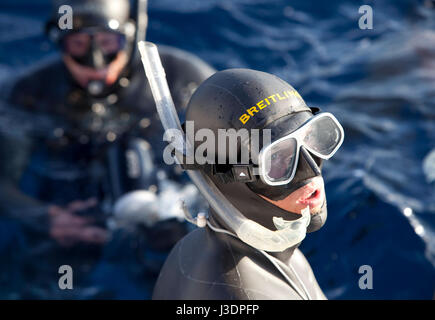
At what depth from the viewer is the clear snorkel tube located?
228 centimetres

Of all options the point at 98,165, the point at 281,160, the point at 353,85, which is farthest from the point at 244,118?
the point at 353,85

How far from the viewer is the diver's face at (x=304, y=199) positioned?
7.46 ft

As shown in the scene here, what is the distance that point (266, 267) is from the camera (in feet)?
A: 7.88

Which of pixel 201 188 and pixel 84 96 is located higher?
pixel 84 96

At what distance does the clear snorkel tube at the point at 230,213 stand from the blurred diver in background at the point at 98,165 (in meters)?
1.51

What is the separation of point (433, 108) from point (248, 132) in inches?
143

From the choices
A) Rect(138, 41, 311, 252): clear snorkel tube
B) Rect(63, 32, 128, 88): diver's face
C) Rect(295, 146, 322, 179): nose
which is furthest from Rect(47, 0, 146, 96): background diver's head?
Rect(295, 146, 322, 179): nose

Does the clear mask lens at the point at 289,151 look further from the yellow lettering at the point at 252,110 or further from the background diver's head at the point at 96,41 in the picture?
the background diver's head at the point at 96,41

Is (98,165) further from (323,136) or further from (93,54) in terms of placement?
(323,136)

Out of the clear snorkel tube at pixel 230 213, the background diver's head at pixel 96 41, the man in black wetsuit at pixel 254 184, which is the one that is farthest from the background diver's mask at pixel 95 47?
the man in black wetsuit at pixel 254 184

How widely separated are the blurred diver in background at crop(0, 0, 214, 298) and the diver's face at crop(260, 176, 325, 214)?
5.34 ft

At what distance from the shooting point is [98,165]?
4.79m

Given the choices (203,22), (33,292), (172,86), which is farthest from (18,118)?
(203,22)

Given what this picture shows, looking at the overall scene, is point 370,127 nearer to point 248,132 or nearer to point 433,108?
point 433,108
